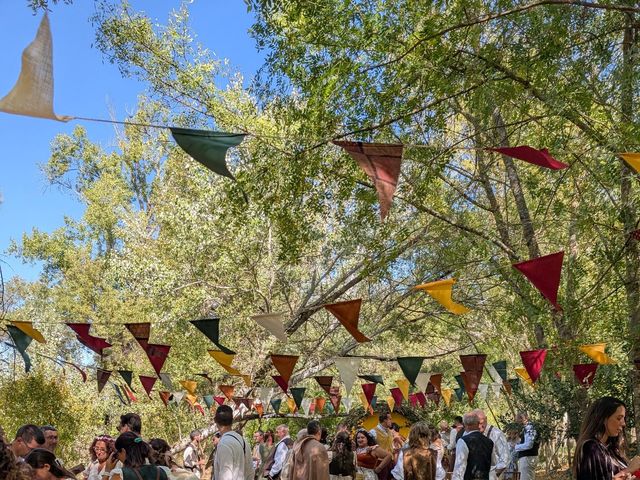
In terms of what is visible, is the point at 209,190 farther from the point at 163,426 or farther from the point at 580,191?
the point at 580,191

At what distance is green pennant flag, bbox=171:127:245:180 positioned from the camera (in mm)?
5359

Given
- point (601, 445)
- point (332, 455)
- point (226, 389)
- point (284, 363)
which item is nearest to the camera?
point (601, 445)

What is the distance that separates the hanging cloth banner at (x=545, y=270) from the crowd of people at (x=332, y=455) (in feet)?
5.30

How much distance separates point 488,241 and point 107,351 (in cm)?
1853

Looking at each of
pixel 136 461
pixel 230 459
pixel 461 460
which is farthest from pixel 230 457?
pixel 461 460

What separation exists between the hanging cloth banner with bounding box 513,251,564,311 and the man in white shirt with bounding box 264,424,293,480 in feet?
20.4

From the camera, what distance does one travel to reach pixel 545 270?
6836 mm

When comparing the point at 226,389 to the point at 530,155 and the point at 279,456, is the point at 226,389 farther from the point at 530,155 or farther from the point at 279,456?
the point at 530,155

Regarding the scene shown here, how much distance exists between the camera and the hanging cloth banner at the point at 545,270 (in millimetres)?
6762

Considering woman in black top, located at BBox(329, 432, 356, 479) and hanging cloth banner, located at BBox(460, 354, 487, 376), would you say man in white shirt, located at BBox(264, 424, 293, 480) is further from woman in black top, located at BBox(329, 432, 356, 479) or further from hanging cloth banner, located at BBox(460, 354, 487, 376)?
hanging cloth banner, located at BBox(460, 354, 487, 376)

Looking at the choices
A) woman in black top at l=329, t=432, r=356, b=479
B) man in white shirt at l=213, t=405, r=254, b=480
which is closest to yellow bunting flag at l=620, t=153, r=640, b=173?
man in white shirt at l=213, t=405, r=254, b=480

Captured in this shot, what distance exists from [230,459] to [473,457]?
2.85 meters

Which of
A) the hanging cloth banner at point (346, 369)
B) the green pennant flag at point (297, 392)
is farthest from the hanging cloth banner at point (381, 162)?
the green pennant flag at point (297, 392)

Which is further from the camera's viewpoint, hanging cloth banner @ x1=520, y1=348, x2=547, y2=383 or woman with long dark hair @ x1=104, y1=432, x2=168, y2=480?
hanging cloth banner @ x1=520, y1=348, x2=547, y2=383
